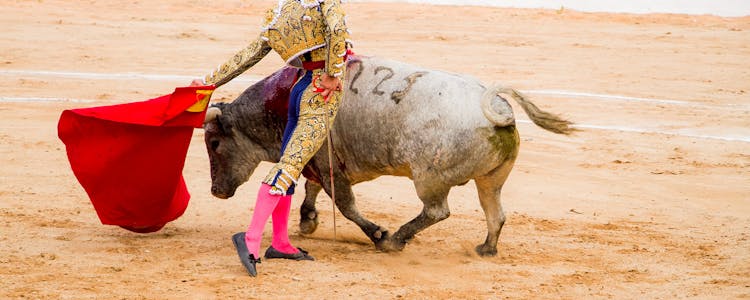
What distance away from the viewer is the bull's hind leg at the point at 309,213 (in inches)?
275

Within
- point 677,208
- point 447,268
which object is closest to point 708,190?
point 677,208

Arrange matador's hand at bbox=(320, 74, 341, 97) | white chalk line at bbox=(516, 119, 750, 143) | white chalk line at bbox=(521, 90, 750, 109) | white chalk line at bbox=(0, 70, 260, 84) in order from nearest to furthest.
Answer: matador's hand at bbox=(320, 74, 341, 97), white chalk line at bbox=(516, 119, 750, 143), white chalk line at bbox=(521, 90, 750, 109), white chalk line at bbox=(0, 70, 260, 84)

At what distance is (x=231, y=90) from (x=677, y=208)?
5534mm

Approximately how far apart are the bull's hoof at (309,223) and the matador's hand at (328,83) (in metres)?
1.38

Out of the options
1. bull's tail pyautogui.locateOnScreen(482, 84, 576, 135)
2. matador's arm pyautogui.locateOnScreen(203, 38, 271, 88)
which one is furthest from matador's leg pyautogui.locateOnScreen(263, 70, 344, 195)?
bull's tail pyautogui.locateOnScreen(482, 84, 576, 135)

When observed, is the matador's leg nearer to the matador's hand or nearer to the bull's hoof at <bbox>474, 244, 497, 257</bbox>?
the matador's hand

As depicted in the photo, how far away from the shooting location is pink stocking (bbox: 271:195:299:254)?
6.09 m

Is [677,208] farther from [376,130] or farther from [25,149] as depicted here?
[25,149]

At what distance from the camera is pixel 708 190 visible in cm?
873

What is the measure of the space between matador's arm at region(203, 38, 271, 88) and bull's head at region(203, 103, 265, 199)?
0.65m

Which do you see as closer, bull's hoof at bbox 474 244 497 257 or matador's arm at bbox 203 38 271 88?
matador's arm at bbox 203 38 271 88

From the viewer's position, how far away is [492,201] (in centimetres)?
640

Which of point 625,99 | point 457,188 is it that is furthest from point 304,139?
point 625,99

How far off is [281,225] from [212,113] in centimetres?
93
